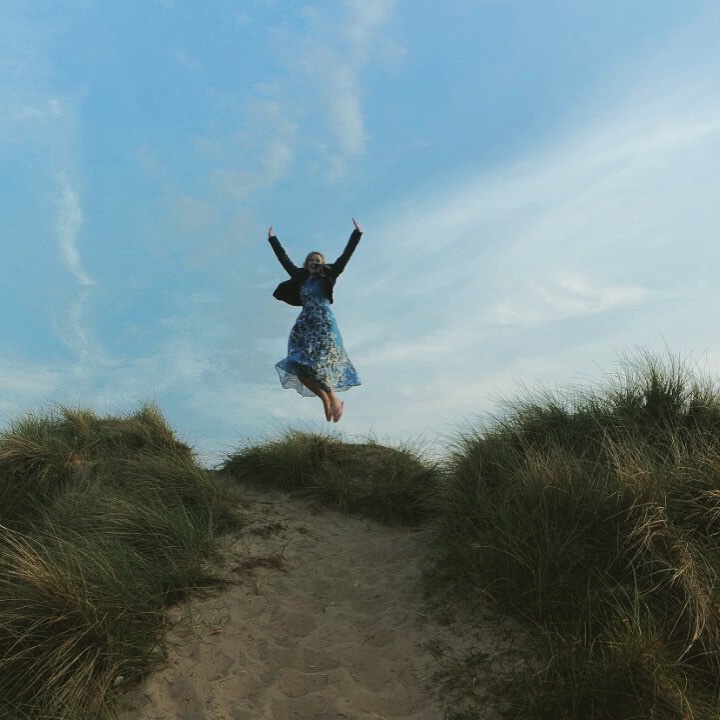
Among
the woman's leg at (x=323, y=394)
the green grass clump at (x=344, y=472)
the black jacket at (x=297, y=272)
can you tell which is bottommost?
the green grass clump at (x=344, y=472)

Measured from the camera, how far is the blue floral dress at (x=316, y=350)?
8.45 meters

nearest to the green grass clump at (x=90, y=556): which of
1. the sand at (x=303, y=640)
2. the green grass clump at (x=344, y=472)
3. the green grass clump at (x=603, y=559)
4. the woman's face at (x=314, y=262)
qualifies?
the sand at (x=303, y=640)

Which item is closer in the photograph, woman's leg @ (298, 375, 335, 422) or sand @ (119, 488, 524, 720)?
sand @ (119, 488, 524, 720)

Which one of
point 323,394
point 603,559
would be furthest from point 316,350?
point 603,559

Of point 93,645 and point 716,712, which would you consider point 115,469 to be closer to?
point 93,645

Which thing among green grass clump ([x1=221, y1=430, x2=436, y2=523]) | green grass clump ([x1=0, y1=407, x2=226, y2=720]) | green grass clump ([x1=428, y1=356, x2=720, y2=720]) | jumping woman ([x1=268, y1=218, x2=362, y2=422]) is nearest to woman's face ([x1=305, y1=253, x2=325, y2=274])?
jumping woman ([x1=268, y1=218, x2=362, y2=422])

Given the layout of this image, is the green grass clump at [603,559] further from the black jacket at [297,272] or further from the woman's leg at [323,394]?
the black jacket at [297,272]

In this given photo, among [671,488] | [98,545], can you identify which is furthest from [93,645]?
[671,488]

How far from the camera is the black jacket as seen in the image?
28.7 feet

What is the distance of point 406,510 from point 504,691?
3681 millimetres

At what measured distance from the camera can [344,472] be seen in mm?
8602

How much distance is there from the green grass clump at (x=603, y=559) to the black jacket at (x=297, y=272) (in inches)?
130

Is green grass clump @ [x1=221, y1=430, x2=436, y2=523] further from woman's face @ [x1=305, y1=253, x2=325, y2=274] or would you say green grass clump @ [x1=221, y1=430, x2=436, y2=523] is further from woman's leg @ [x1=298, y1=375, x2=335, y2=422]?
woman's face @ [x1=305, y1=253, x2=325, y2=274]

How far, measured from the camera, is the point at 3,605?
185 inches
